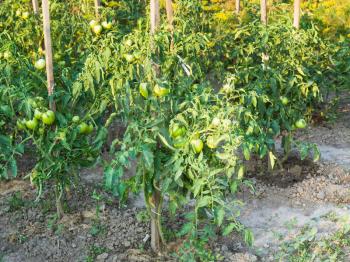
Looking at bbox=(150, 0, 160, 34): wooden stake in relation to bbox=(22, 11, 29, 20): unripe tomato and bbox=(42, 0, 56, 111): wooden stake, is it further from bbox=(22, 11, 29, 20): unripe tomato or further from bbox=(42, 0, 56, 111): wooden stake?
bbox=(22, 11, 29, 20): unripe tomato

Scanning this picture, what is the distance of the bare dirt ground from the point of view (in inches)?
112

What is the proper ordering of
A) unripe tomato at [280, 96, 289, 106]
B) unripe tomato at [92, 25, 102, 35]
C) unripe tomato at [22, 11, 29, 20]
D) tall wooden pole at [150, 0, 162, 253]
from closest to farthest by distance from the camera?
tall wooden pole at [150, 0, 162, 253] → unripe tomato at [92, 25, 102, 35] → unripe tomato at [280, 96, 289, 106] → unripe tomato at [22, 11, 29, 20]

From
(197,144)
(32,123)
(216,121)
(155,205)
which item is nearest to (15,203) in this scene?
(32,123)

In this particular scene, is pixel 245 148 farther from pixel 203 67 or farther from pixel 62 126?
pixel 203 67

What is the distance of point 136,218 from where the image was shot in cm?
312

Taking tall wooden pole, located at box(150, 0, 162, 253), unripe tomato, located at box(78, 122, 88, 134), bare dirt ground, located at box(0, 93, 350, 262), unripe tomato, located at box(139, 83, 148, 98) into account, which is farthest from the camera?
bare dirt ground, located at box(0, 93, 350, 262)

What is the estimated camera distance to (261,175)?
3.76 m

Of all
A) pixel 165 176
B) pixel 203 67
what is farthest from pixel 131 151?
pixel 203 67

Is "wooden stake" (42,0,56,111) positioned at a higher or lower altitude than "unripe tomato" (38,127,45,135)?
higher

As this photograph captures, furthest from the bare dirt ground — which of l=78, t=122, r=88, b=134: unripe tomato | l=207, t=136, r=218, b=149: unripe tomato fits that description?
l=207, t=136, r=218, b=149: unripe tomato

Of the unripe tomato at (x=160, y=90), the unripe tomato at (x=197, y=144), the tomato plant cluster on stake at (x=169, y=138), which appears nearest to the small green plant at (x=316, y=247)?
the tomato plant cluster on stake at (x=169, y=138)

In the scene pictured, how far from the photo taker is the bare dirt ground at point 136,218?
284 centimetres

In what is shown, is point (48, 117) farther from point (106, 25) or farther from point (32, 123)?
point (106, 25)

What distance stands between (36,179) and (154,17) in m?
1.13
